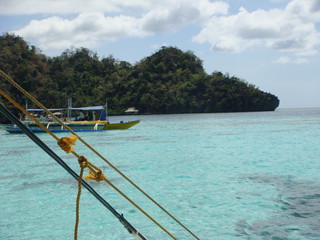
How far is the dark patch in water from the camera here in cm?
566

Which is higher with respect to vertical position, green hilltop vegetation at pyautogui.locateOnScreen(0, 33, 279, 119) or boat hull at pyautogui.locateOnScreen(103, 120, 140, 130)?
green hilltop vegetation at pyautogui.locateOnScreen(0, 33, 279, 119)

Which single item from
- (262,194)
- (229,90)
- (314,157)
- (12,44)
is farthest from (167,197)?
(229,90)

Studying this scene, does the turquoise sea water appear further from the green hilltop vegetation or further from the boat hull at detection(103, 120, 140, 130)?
the green hilltop vegetation

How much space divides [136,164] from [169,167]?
153cm

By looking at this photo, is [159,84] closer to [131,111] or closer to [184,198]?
[131,111]

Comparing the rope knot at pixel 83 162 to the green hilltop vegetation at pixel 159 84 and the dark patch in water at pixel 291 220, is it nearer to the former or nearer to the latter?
the dark patch in water at pixel 291 220

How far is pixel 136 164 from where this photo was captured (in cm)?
1397

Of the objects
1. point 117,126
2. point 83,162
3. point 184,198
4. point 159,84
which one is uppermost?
point 159,84

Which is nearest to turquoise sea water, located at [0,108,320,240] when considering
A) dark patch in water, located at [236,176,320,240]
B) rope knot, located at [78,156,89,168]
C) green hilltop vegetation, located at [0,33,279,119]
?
dark patch in water, located at [236,176,320,240]

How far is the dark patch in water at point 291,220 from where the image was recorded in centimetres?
566

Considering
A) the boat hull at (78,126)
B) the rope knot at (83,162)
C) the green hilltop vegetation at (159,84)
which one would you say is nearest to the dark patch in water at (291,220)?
the rope knot at (83,162)

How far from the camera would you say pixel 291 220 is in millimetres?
6238

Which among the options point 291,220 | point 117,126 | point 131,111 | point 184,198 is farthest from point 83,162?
point 131,111

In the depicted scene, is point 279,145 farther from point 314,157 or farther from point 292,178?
point 292,178
